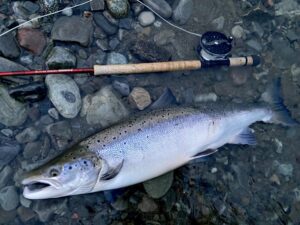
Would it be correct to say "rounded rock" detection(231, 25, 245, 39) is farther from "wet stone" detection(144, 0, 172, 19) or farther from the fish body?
the fish body

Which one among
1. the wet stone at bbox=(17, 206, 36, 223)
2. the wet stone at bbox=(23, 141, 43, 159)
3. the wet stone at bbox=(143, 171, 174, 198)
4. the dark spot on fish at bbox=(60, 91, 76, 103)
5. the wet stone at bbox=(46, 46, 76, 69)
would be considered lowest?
the wet stone at bbox=(143, 171, 174, 198)

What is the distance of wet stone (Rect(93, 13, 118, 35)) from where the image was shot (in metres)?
3.94

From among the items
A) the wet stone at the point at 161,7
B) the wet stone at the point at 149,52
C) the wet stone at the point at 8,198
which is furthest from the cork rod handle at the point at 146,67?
the wet stone at the point at 8,198

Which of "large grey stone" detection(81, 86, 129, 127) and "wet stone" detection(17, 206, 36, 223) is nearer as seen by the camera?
"wet stone" detection(17, 206, 36, 223)

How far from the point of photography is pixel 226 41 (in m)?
3.97

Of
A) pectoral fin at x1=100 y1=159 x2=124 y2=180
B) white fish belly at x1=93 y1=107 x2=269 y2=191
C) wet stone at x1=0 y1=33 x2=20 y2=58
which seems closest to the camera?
pectoral fin at x1=100 y1=159 x2=124 y2=180

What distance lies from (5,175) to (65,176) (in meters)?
0.78

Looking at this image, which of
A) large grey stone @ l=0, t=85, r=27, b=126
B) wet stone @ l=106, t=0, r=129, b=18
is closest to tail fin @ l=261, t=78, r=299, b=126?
wet stone @ l=106, t=0, r=129, b=18

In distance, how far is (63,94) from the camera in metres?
3.59

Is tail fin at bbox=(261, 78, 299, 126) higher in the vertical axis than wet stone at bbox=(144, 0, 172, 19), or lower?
lower

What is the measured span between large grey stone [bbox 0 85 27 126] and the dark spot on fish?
0.40 metres

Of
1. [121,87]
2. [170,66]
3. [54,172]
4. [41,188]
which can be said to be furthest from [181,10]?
[41,188]

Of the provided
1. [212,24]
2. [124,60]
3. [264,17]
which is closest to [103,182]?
[124,60]

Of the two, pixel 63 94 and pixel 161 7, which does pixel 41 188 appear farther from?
pixel 161 7
